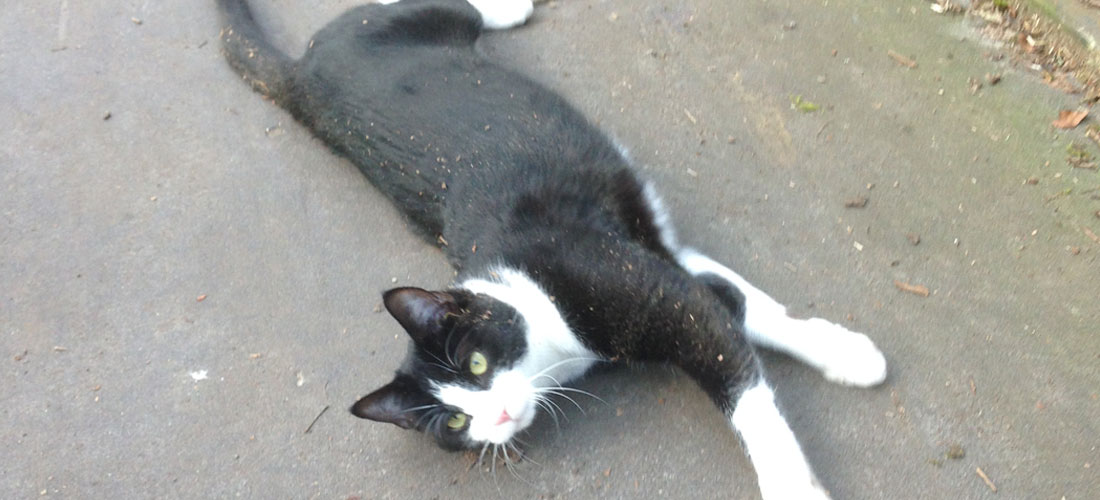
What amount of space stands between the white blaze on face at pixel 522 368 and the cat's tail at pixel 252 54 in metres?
1.46

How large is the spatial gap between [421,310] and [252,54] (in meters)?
1.81

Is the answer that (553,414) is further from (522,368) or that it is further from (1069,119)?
(1069,119)

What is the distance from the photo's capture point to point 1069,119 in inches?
102

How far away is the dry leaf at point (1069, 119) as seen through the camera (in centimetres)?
259

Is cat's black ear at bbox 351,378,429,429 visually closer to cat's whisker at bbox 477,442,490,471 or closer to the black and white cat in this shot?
the black and white cat

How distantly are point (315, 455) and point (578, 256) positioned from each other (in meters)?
1.00

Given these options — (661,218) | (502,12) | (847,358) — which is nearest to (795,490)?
(847,358)

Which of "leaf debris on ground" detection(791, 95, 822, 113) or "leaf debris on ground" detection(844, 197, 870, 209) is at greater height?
"leaf debris on ground" detection(791, 95, 822, 113)

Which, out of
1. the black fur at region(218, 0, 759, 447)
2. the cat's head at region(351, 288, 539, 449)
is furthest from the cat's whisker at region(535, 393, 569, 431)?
the black fur at region(218, 0, 759, 447)

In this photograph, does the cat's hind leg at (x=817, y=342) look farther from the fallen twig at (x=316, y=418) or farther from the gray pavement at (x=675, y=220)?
the fallen twig at (x=316, y=418)

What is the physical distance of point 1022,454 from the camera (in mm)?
1854

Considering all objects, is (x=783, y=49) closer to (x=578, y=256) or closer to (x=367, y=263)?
(x=578, y=256)

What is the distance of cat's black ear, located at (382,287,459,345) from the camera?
6.13ft

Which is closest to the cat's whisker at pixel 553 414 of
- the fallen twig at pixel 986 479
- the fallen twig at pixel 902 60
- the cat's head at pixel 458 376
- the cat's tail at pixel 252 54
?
the cat's head at pixel 458 376
